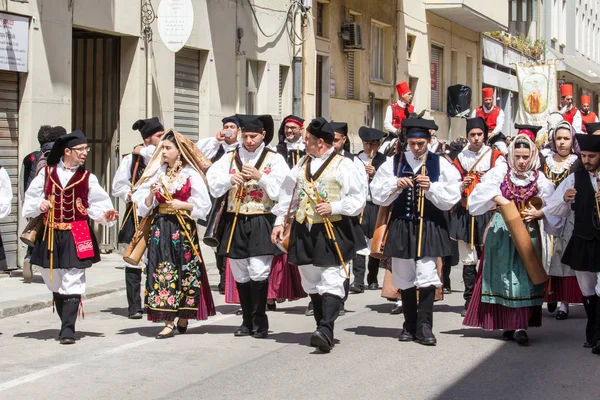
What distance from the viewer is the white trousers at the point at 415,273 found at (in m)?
9.70


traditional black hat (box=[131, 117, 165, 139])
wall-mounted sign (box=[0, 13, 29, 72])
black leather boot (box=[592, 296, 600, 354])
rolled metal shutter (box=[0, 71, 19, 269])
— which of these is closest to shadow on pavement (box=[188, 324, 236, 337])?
traditional black hat (box=[131, 117, 165, 139])

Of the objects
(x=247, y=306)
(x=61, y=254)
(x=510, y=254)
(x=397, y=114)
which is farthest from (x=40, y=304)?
Result: (x=397, y=114)

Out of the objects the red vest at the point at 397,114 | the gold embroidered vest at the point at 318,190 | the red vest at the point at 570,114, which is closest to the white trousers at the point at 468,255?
the gold embroidered vest at the point at 318,190

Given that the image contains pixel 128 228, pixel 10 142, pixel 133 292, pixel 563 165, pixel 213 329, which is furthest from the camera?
pixel 10 142

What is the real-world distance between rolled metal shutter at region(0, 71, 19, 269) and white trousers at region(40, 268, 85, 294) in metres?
5.17

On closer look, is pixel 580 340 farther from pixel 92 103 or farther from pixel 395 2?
pixel 395 2

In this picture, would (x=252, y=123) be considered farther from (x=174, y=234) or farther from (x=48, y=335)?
(x=48, y=335)

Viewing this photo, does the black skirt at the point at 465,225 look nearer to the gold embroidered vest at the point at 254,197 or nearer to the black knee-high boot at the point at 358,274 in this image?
the black knee-high boot at the point at 358,274

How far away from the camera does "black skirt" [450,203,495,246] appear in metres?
12.3

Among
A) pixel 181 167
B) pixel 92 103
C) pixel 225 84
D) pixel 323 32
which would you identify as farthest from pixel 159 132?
pixel 323 32

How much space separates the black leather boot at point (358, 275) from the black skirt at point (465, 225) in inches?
55.5

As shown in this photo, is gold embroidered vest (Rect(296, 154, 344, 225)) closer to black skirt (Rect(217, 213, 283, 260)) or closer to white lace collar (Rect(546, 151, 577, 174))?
black skirt (Rect(217, 213, 283, 260))

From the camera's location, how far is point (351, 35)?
83.6 ft

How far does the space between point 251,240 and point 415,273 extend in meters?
1.47
